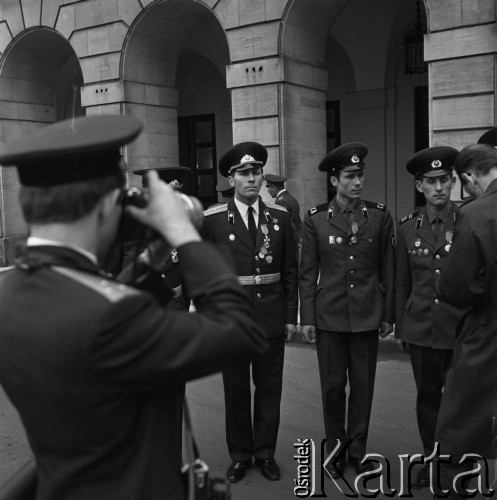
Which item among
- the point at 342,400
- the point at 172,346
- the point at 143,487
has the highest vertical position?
the point at 172,346

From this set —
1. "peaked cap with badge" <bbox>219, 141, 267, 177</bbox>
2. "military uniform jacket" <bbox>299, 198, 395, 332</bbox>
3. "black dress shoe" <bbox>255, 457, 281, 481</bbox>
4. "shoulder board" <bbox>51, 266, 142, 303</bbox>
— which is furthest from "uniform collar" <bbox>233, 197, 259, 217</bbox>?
"shoulder board" <bbox>51, 266, 142, 303</bbox>

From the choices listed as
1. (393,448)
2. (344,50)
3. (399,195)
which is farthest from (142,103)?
(393,448)

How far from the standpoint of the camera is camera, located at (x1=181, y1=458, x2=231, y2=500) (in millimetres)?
1704

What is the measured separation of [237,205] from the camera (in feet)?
14.9

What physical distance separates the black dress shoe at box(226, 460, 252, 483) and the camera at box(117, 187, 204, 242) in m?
2.96

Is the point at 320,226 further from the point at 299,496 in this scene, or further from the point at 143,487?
the point at 143,487

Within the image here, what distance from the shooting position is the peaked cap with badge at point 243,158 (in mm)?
4539

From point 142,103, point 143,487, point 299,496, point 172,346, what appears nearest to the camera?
point 172,346

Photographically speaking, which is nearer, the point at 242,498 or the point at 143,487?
the point at 143,487

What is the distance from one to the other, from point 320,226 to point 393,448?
1.58m

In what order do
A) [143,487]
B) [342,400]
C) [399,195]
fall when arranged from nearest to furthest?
[143,487] < [342,400] < [399,195]

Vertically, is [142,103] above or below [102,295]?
above

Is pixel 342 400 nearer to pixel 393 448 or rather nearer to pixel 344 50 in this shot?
pixel 393 448

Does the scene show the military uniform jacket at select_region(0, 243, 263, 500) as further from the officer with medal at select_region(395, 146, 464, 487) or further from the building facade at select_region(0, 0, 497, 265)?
the building facade at select_region(0, 0, 497, 265)
